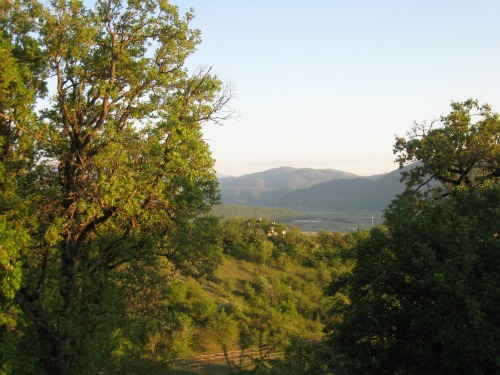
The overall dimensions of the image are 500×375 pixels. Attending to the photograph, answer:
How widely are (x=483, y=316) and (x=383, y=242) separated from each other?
13.1 feet

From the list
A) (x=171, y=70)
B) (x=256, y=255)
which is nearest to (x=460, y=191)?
(x=171, y=70)

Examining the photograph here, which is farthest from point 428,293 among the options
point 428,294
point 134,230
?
point 134,230

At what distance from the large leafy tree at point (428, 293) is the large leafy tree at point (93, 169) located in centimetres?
543

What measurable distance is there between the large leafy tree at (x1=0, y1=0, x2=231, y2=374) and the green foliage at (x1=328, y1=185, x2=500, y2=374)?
552 cm

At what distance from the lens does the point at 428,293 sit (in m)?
13.0

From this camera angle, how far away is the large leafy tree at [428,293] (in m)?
11.2

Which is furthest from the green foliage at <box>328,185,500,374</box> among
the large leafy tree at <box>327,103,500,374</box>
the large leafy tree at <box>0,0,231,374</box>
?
the large leafy tree at <box>0,0,231,374</box>

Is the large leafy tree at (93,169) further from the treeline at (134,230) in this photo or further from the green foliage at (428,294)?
the green foliage at (428,294)

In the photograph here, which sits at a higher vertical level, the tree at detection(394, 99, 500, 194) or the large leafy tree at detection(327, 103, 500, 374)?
the tree at detection(394, 99, 500, 194)

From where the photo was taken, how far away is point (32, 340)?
44.0ft

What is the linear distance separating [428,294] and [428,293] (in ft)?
0.12

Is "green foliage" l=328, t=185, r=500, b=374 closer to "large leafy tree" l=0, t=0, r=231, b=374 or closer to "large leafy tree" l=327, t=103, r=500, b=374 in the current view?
"large leafy tree" l=327, t=103, r=500, b=374

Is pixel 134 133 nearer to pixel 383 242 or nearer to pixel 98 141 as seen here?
pixel 98 141

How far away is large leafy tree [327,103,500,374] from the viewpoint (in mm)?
11195
